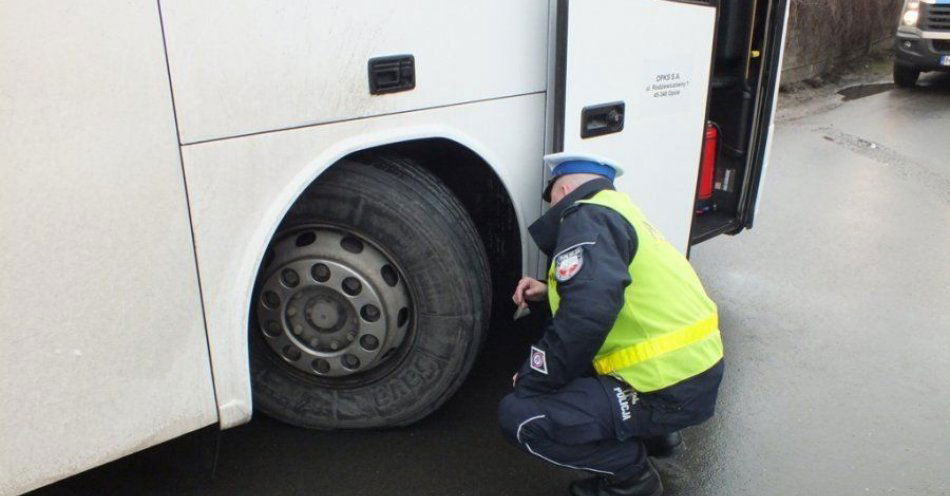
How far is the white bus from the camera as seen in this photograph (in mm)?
2090

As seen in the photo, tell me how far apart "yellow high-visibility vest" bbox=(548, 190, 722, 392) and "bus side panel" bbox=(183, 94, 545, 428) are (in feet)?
2.20

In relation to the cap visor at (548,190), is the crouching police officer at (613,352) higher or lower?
lower

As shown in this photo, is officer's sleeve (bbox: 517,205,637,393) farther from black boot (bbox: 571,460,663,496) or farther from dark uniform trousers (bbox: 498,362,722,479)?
black boot (bbox: 571,460,663,496)

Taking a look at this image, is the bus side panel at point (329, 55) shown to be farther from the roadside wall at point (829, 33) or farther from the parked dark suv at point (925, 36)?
the parked dark suv at point (925, 36)

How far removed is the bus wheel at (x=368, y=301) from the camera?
279 centimetres

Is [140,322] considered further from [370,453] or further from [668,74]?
[668,74]

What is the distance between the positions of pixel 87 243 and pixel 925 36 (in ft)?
37.4

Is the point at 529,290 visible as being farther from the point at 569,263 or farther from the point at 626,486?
the point at 626,486

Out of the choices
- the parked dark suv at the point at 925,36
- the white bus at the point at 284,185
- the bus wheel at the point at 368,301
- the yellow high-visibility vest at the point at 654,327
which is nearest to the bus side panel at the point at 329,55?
the white bus at the point at 284,185

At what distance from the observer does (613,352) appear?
8.71 ft

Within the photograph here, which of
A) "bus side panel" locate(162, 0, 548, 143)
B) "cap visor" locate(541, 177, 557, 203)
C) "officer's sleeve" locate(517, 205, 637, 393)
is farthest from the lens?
"cap visor" locate(541, 177, 557, 203)

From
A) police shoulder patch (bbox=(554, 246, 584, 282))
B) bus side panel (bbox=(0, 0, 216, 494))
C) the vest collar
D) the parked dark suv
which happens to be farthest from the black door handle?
the parked dark suv

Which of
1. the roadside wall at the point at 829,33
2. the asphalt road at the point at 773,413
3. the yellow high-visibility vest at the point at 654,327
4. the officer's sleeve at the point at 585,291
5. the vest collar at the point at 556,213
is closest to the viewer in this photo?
the officer's sleeve at the point at 585,291

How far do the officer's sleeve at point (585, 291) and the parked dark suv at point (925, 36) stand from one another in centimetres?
1024
